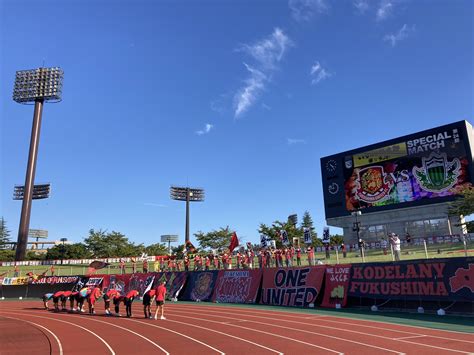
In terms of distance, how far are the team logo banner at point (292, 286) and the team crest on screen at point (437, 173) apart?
3405 cm

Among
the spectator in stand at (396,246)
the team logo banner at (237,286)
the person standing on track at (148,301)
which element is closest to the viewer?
the person standing on track at (148,301)

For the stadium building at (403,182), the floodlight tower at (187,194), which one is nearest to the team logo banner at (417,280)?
the stadium building at (403,182)

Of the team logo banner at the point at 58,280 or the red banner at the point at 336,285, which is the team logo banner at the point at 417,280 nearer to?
the red banner at the point at 336,285

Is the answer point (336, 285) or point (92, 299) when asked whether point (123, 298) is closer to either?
point (92, 299)

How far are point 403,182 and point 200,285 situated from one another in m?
34.9

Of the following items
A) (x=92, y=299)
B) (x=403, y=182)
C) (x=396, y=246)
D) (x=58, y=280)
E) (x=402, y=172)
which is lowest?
→ (x=92, y=299)

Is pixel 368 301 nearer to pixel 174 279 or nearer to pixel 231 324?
pixel 231 324

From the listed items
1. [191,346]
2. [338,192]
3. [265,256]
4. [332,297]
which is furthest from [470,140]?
[191,346]

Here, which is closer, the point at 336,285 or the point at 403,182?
the point at 336,285

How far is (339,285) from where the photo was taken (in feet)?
64.4

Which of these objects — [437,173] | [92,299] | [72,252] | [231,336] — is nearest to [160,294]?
[92,299]

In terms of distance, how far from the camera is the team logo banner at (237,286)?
78.8 ft

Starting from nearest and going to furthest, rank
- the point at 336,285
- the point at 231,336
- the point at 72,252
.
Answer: the point at 231,336 → the point at 336,285 → the point at 72,252

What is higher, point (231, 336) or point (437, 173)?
point (437, 173)
